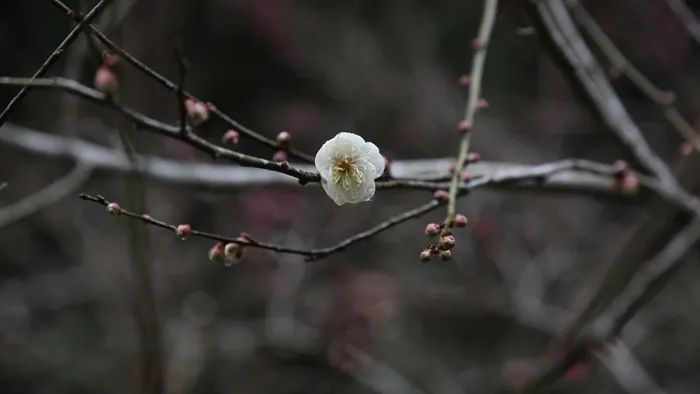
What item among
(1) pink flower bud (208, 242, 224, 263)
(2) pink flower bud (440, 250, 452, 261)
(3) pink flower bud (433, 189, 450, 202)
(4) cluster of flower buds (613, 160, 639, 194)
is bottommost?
(2) pink flower bud (440, 250, 452, 261)

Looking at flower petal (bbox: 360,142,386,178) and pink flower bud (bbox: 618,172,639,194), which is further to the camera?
pink flower bud (bbox: 618,172,639,194)

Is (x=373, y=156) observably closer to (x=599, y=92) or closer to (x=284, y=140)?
(x=284, y=140)

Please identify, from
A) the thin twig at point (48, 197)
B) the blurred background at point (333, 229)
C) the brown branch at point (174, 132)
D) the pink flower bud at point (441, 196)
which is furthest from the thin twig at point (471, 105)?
the blurred background at point (333, 229)

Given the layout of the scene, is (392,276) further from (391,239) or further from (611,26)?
(611,26)

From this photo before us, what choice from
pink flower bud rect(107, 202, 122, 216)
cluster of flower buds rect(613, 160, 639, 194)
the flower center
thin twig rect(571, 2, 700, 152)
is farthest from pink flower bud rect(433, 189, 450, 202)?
thin twig rect(571, 2, 700, 152)

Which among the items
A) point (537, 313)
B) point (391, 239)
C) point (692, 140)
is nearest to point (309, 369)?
point (391, 239)

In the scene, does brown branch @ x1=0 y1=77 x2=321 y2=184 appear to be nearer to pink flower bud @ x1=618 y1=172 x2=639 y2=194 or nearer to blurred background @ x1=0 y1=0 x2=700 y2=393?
pink flower bud @ x1=618 y1=172 x2=639 y2=194
